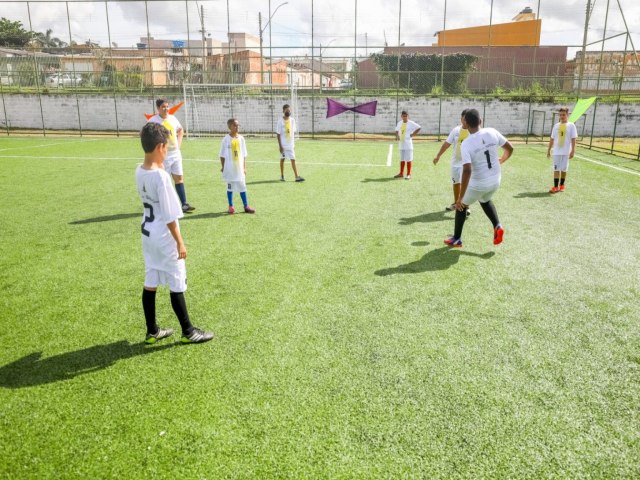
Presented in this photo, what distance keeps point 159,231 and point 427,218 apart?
234 inches

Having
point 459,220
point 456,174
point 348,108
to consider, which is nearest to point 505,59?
point 348,108

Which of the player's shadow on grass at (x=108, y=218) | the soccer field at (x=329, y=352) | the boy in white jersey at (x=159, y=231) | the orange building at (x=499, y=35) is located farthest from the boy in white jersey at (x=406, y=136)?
the orange building at (x=499, y=35)

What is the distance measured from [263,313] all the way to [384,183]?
834 cm

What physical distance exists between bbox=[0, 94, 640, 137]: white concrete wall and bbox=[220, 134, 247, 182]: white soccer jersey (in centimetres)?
1788

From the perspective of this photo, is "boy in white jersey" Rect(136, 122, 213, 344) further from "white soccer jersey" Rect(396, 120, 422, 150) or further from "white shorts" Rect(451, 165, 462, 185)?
"white soccer jersey" Rect(396, 120, 422, 150)

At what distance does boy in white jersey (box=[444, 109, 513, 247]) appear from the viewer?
20.7 ft

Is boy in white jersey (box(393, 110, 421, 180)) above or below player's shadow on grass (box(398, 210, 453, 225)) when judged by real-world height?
above

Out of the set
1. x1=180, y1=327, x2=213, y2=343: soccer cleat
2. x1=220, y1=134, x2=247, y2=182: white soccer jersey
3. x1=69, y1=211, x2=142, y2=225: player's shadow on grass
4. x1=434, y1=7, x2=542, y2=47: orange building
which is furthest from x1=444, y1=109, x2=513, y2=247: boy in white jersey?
x1=434, y1=7, x2=542, y2=47: orange building

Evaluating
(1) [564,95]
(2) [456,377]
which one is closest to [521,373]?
(2) [456,377]

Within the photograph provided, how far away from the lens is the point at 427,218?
889 centimetres

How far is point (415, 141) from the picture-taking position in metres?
24.8

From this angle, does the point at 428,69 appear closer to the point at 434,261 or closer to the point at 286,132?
the point at 286,132

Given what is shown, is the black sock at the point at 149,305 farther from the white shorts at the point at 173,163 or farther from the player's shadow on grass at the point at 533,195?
the player's shadow on grass at the point at 533,195

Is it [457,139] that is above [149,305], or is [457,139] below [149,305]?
above
